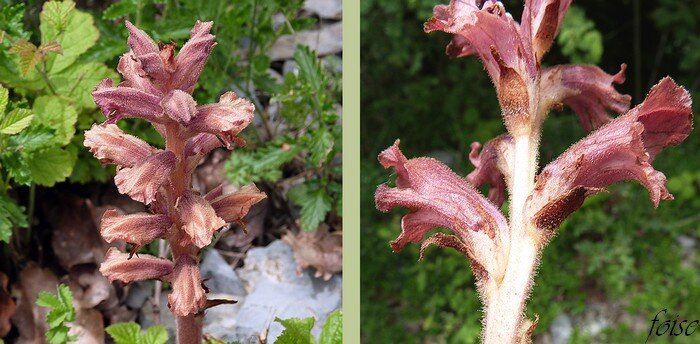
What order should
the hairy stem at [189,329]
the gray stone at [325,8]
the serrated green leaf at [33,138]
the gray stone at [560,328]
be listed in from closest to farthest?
1. the hairy stem at [189,329]
2. the serrated green leaf at [33,138]
3. the gray stone at [325,8]
4. the gray stone at [560,328]

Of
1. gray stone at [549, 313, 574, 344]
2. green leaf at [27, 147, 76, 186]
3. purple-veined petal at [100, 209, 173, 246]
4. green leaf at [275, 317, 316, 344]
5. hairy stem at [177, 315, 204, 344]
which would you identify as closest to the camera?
purple-veined petal at [100, 209, 173, 246]

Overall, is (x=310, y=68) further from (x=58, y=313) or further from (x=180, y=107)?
(x=180, y=107)

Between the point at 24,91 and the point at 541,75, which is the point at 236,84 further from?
the point at 541,75

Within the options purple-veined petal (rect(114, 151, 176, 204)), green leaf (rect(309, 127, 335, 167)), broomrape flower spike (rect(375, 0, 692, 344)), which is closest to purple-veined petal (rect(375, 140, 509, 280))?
broomrape flower spike (rect(375, 0, 692, 344))

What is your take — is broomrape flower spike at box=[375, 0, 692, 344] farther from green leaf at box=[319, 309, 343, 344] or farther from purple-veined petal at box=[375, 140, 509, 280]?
green leaf at box=[319, 309, 343, 344]

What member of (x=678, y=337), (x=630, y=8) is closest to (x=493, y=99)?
(x=630, y=8)

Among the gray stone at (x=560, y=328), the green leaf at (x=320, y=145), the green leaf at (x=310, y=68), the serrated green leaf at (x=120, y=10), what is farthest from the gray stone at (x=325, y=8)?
the gray stone at (x=560, y=328)

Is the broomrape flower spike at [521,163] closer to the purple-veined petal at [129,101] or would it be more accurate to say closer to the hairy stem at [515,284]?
the hairy stem at [515,284]
